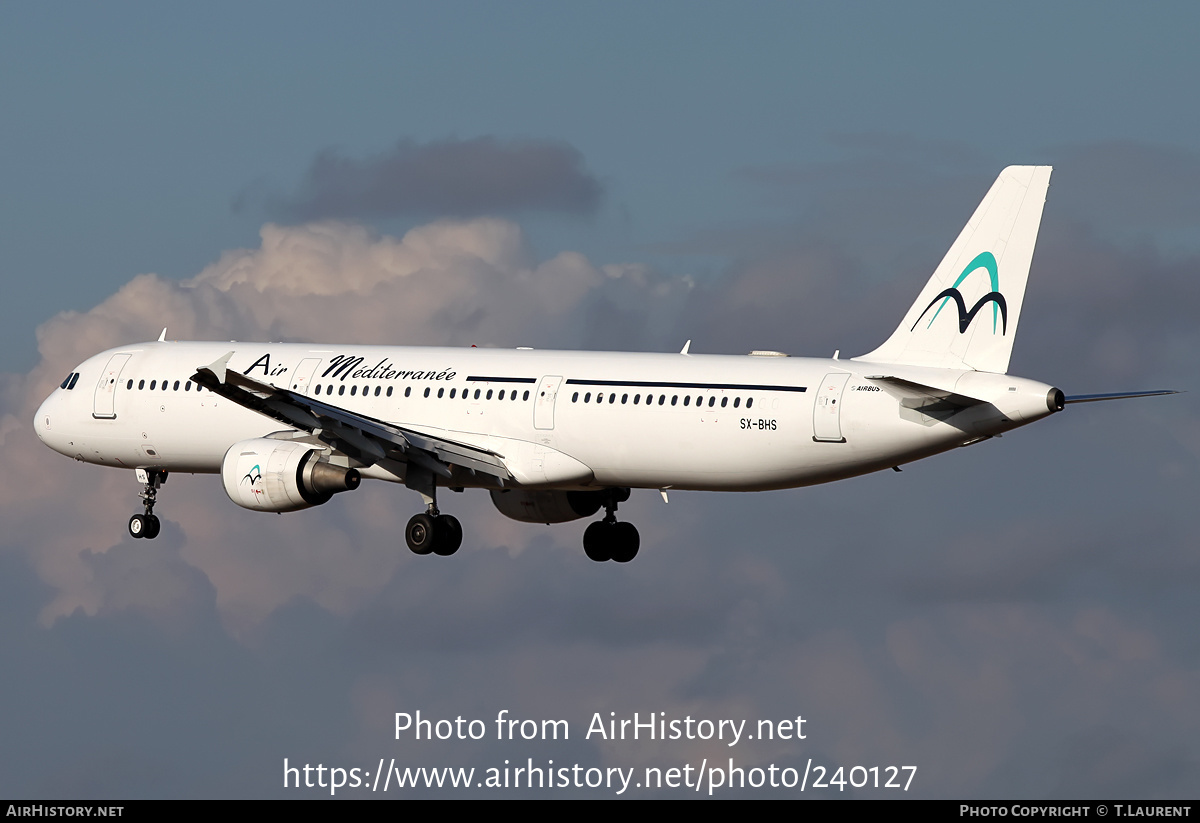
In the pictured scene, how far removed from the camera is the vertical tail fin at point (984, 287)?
4516cm

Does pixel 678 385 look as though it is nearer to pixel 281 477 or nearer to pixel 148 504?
pixel 281 477

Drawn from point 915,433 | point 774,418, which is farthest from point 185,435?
point 915,433

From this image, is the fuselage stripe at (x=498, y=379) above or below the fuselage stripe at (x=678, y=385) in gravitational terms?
above

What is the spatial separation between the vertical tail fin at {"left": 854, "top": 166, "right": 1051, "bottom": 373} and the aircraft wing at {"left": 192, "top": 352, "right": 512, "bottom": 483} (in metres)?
11.1

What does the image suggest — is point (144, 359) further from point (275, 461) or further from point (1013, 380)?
point (1013, 380)

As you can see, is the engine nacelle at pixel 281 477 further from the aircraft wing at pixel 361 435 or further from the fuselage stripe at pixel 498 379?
the fuselage stripe at pixel 498 379

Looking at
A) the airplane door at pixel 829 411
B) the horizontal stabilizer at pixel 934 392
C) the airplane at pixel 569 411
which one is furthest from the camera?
the airplane door at pixel 829 411

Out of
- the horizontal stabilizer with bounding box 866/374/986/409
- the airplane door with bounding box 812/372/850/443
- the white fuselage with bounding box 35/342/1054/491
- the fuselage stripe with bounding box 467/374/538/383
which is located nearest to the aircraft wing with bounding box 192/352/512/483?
the white fuselage with bounding box 35/342/1054/491

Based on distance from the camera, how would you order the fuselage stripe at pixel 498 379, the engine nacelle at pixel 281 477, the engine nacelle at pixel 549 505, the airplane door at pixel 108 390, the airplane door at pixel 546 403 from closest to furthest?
1. the engine nacelle at pixel 281 477
2. the airplane door at pixel 546 403
3. the fuselage stripe at pixel 498 379
4. the engine nacelle at pixel 549 505
5. the airplane door at pixel 108 390

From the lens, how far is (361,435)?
4834cm

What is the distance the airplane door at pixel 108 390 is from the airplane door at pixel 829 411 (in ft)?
67.5

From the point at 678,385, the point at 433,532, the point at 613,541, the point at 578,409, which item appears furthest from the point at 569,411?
the point at 613,541

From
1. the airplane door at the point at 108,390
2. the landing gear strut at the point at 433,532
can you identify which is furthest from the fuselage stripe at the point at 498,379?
the airplane door at the point at 108,390

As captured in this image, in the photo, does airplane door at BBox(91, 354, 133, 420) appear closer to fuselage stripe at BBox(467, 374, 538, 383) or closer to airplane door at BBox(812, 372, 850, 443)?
fuselage stripe at BBox(467, 374, 538, 383)
